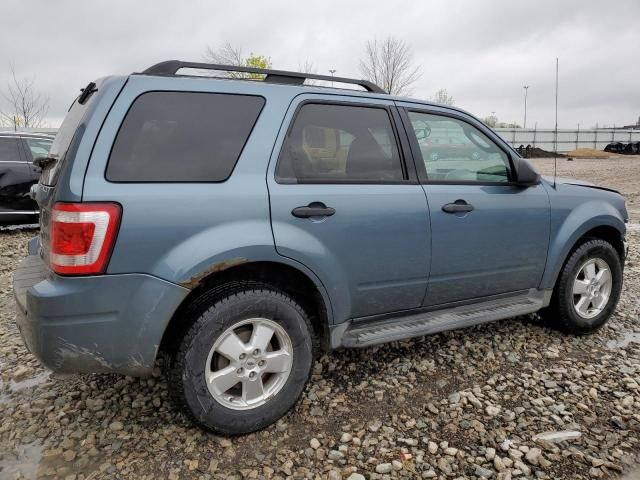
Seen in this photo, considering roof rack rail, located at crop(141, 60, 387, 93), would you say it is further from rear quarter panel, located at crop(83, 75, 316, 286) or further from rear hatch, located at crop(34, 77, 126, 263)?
rear hatch, located at crop(34, 77, 126, 263)

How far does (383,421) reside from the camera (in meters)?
2.61

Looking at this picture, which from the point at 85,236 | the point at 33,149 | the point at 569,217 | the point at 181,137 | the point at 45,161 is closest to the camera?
the point at 85,236

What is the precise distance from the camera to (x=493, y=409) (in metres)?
2.71

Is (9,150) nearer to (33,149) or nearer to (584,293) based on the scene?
(33,149)

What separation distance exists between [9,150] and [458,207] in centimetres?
751

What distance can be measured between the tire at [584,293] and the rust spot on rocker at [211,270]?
2599mm

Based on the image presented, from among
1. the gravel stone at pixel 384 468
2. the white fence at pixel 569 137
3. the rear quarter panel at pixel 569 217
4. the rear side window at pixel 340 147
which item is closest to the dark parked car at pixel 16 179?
the rear side window at pixel 340 147

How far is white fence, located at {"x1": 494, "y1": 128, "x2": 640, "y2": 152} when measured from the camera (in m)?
47.5

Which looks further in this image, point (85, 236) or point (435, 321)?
point (435, 321)

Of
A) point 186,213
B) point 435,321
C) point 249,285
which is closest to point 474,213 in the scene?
point 435,321

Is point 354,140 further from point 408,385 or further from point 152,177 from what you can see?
point 408,385

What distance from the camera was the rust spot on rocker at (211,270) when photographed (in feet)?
7.12

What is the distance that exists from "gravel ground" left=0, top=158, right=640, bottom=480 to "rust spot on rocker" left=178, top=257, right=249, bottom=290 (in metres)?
0.87

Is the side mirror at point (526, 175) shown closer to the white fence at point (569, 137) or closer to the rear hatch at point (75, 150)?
the rear hatch at point (75, 150)
